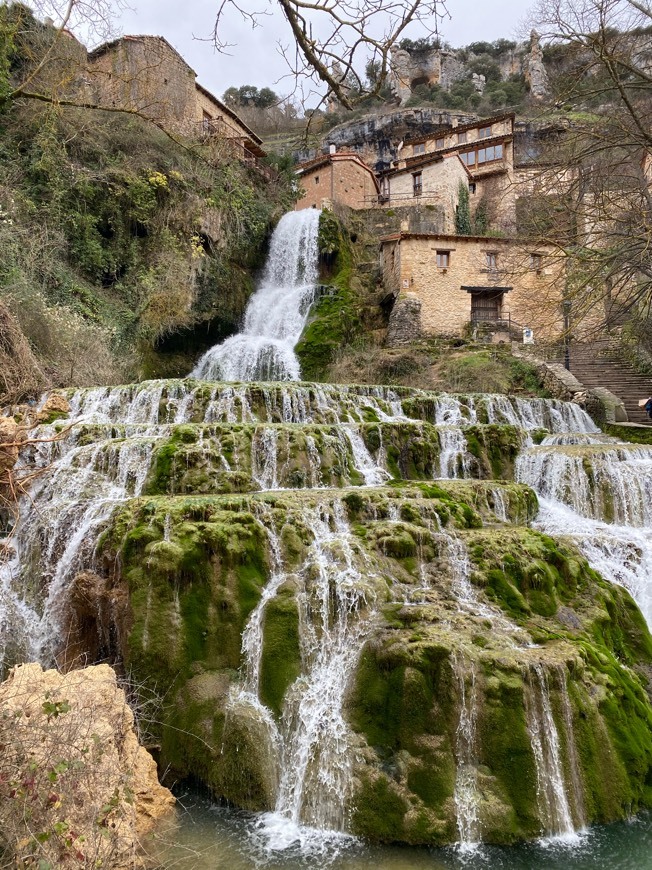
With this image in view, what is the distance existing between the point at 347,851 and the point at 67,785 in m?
2.20

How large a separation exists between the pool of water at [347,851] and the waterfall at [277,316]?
1321 centimetres

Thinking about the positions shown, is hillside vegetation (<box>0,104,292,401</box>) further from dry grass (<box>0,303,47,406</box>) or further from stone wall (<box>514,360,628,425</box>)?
stone wall (<box>514,360,628,425</box>)

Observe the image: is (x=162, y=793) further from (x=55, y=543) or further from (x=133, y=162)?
(x=133, y=162)

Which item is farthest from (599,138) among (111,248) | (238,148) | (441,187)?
(441,187)

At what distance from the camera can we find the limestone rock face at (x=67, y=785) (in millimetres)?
2863

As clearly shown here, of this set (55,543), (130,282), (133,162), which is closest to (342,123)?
(133,162)

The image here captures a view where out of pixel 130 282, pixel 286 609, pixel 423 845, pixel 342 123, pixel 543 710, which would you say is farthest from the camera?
pixel 342 123

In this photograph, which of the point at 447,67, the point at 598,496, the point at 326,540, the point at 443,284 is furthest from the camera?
the point at 447,67

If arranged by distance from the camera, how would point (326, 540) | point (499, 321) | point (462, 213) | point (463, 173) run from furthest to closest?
point (463, 173), point (462, 213), point (499, 321), point (326, 540)

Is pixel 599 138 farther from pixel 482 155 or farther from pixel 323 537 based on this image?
pixel 482 155

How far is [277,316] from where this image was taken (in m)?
20.0

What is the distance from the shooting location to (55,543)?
21.0 feet

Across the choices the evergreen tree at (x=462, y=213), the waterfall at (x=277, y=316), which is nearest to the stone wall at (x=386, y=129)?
the evergreen tree at (x=462, y=213)

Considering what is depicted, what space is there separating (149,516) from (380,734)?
313 cm
